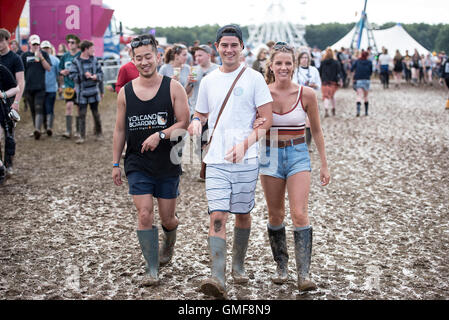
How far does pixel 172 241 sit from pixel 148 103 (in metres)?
1.24

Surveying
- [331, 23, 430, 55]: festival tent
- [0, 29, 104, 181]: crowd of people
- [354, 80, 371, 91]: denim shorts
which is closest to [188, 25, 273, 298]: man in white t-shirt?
[0, 29, 104, 181]: crowd of people

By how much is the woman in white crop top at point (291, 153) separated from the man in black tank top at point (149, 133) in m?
0.70

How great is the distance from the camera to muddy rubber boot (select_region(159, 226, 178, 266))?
470 centimetres

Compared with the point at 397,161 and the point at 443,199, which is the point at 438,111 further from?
the point at 443,199

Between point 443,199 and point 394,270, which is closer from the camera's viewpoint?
point 394,270

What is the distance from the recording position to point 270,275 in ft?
15.0

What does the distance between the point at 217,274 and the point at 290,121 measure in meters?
1.22

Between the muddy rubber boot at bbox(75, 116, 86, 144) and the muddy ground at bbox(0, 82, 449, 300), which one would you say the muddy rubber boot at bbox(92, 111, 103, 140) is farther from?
the muddy ground at bbox(0, 82, 449, 300)

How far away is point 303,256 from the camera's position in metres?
4.12

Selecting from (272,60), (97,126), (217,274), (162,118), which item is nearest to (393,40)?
(97,126)

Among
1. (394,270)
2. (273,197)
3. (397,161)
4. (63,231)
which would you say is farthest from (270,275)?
(397,161)

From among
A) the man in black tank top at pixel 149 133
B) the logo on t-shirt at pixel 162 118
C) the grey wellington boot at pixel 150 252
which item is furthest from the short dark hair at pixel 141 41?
the grey wellington boot at pixel 150 252

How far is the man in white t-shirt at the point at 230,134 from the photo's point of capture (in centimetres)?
394

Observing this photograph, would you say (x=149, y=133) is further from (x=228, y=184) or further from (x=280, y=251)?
(x=280, y=251)
